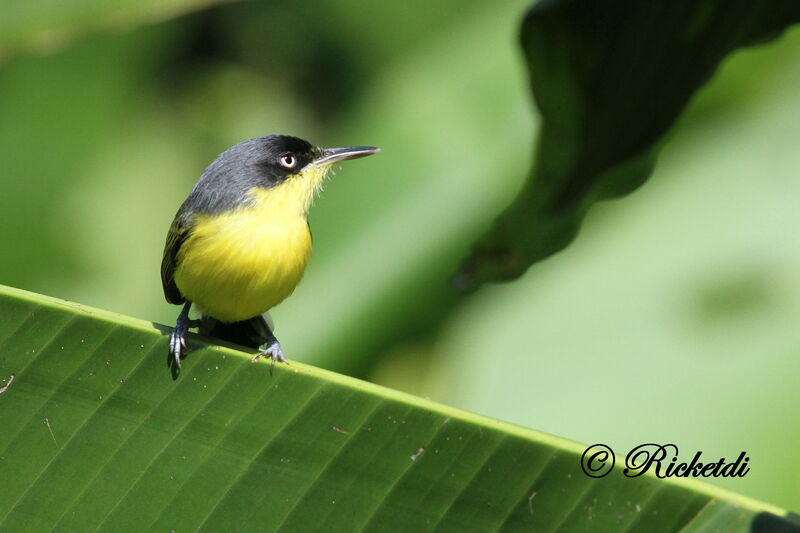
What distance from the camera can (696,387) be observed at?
3.30 meters

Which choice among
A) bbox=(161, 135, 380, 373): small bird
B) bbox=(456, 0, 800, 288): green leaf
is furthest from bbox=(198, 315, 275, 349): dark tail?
bbox=(456, 0, 800, 288): green leaf

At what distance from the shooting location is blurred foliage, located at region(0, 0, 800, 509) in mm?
3395

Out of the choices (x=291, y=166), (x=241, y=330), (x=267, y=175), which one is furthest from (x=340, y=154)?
(x=241, y=330)

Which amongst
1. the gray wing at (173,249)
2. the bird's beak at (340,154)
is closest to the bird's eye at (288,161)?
the bird's beak at (340,154)

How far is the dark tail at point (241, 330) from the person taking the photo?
12.8ft

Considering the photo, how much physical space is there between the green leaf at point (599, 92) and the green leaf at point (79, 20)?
4.04 feet

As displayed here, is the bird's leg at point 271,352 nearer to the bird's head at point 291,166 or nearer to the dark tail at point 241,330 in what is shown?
the dark tail at point 241,330

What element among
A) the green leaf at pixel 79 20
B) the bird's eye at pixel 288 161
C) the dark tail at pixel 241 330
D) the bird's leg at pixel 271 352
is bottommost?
A: the dark tail at pixel 241 330

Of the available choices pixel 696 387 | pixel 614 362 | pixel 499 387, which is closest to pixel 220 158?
pixel 499 387

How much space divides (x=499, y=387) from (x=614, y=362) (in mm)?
415

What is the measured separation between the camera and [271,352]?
10.7ft

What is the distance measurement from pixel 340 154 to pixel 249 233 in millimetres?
596

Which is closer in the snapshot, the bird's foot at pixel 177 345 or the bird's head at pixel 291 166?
the bird's foot at pixel 177 345

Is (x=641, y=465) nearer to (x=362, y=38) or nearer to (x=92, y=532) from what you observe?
(x=92, y=532)
